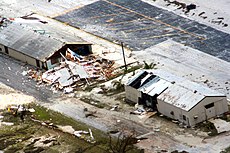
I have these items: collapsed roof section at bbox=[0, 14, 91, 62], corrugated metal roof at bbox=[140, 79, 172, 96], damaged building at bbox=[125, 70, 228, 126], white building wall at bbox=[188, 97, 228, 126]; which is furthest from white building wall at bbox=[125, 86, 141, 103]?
collapsed roof section at bbox=[0, 14, 91, 62]

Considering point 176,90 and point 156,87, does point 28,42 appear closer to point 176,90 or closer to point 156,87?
point 156,87

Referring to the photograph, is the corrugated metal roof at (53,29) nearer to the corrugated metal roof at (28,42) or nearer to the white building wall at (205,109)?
the corrugated metal roof at (28,42)

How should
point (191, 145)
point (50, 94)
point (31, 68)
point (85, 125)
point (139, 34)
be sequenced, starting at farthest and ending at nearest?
point (139, 34) → point (31, 68) → point (50, 94) → point (85, 125) → point (191, 145)

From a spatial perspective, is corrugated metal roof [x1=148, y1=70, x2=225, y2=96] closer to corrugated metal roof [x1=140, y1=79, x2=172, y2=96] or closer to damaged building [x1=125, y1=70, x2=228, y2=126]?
damaged building [x1=125, y1=70, x2=228, y2=126]

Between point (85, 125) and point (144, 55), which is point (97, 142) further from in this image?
point (144, 55)

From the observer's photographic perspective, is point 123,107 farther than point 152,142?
Yes

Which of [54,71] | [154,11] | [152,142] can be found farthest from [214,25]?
[152,142]
